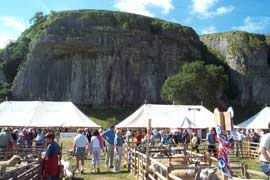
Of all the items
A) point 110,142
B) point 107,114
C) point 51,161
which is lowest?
point 51,161

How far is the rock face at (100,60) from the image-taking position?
3236 inches

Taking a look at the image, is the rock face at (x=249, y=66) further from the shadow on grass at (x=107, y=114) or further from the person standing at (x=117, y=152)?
the person standing at (x=117, y=152)

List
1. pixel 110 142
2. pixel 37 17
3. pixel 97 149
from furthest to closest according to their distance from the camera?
1. pixel 37 17
2. pixel 110 142
3. pixel 97 149

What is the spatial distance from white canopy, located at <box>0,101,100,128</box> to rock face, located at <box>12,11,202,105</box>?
60.1 m

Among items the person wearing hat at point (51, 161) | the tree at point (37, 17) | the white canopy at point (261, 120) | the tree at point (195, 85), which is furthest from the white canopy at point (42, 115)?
the tree at point (37, 17)

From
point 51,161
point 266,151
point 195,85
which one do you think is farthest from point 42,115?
point 195,85

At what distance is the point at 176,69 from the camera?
271ft

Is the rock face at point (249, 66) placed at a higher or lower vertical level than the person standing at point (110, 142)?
higher

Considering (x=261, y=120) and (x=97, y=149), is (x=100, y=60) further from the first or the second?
(x=97, y=149)

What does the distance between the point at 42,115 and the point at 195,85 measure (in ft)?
156

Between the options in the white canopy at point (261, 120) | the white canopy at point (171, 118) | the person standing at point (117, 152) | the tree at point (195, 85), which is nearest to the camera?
the person standing at point (117, 152)

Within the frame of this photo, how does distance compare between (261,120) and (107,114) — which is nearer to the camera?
(261,120)

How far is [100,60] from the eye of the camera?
83438 millimetres

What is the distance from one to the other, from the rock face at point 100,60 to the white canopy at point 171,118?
58.2m
